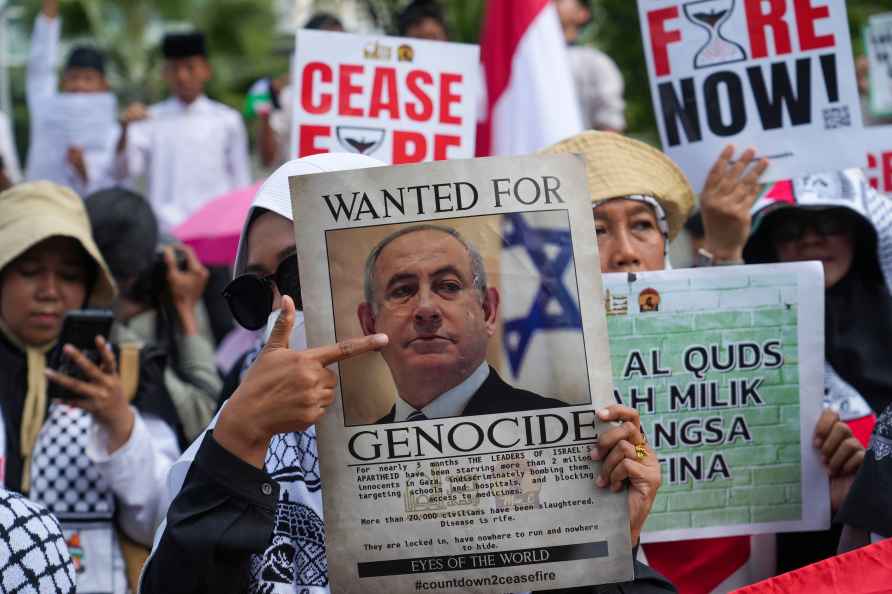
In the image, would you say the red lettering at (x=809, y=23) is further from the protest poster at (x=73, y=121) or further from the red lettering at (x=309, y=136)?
the protest poster at (x=73, y=121)

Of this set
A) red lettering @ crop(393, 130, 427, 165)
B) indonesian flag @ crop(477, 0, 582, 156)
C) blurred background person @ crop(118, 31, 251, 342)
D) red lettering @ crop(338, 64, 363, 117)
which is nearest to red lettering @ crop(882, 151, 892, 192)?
indonesian flag @ crop(477, 0, 582, 156)

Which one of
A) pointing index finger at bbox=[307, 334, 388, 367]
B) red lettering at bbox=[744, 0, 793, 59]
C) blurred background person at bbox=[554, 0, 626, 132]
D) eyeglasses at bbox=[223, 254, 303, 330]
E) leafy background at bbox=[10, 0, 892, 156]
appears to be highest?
leafy background at bbox=[10, 0, 892, 156]

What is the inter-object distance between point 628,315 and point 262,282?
103 cm

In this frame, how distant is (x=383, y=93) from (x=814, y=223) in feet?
5.09

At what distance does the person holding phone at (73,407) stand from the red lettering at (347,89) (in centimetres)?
99

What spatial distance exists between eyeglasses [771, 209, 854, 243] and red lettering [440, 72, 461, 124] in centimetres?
118

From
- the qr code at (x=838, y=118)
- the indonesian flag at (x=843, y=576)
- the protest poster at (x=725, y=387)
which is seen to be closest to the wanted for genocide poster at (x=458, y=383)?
the indonesian flag at (x=843, y=576)

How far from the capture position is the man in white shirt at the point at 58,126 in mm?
8773

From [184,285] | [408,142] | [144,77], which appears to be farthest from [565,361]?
[144,77]

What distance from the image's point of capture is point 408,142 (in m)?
4.50

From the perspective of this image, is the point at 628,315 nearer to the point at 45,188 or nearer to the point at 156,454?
the point at 156,454

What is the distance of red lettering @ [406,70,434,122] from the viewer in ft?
14.9

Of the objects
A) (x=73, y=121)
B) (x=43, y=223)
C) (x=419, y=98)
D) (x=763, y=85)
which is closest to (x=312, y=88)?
(x=419, y=98)

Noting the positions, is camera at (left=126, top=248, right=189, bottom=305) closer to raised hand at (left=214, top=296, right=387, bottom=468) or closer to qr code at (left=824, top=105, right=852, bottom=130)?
qr code at (left=824, top=105, right=852, bottom=130)
